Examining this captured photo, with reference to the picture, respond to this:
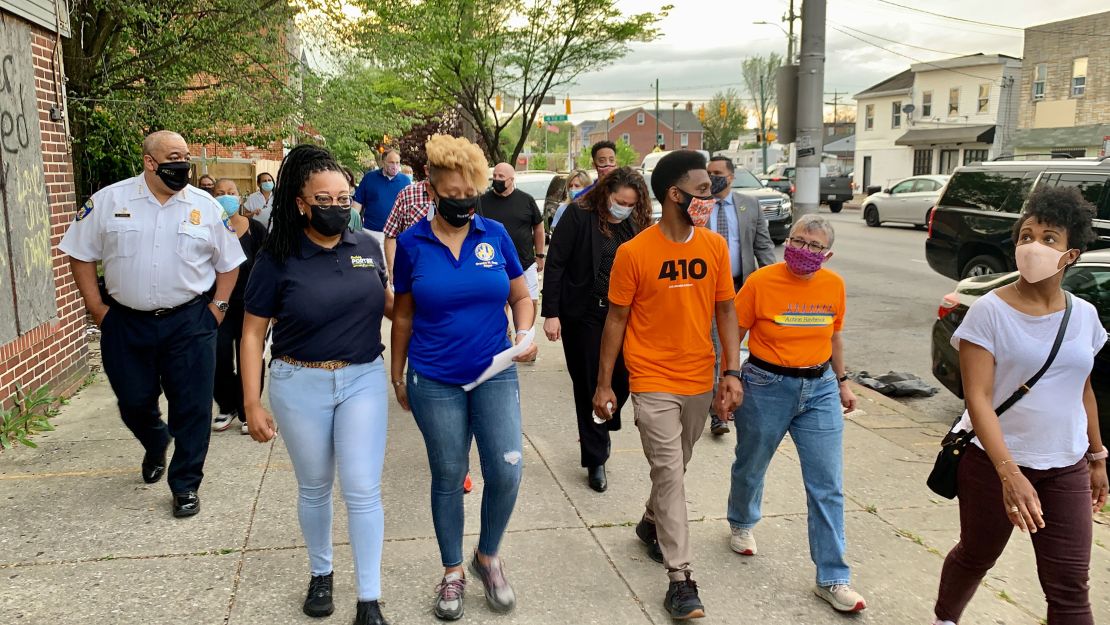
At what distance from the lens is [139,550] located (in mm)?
3938

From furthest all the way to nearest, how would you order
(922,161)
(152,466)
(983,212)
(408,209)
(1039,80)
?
1. (922,161)
2. (1039,80)
3. (983,212)
4. (408,209)
5. (152,466)

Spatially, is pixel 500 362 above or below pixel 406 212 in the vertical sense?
below

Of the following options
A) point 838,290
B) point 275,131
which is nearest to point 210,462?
point 838,290

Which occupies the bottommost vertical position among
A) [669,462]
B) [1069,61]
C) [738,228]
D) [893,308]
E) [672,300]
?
[893,308]

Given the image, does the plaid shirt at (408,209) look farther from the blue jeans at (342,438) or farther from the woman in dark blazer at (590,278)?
the blue jeans at (342,438)

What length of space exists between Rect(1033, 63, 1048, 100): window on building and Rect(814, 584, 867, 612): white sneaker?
42.2 m

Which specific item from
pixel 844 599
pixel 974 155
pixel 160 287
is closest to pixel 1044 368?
pixel 844 599

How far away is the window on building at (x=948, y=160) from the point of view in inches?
1724

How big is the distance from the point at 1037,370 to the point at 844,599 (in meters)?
1.27

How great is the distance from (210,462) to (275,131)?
6000 millimetres

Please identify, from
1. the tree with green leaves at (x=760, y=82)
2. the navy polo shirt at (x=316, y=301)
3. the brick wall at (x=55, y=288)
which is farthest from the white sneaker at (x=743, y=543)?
the tree with green leaves at (x=760, y=82)

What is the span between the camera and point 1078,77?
3691 cm

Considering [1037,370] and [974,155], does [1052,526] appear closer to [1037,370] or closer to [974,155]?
[1037,370]

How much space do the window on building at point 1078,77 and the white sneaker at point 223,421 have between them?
40930 millimetres
